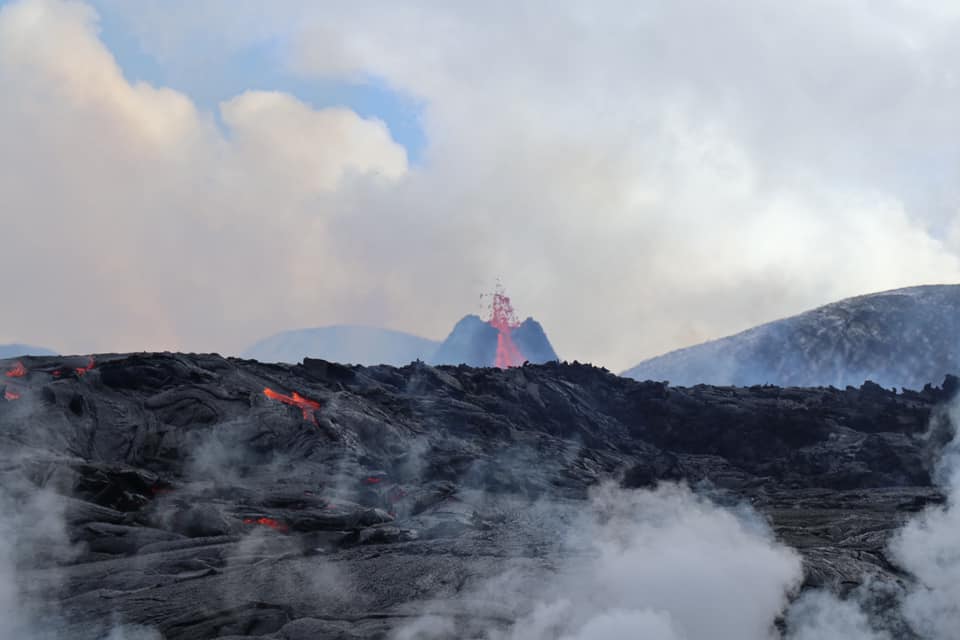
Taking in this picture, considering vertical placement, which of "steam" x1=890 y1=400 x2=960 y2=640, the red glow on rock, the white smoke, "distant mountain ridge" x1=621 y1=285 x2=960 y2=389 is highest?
"distant mountain ridge" x1=621 y1=285 x2=960 y2=389

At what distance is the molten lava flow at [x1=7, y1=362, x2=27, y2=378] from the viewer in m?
45.8

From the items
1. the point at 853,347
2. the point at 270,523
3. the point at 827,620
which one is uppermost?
the point at 853,347

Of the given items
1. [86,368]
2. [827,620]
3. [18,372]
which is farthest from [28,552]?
[827,620]

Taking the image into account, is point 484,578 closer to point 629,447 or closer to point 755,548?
point 755,548

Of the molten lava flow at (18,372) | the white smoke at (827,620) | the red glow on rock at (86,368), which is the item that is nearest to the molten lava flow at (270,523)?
the red glow on rock at (86,368)

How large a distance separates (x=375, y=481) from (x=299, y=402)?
8418mm

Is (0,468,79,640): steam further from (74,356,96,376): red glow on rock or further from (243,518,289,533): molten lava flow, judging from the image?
(74,356,96,376): red glow on rock

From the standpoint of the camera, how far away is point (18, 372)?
152ft

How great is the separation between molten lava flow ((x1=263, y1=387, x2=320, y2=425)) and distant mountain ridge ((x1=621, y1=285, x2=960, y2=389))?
85225 millimetres

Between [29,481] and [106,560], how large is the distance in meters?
6.29

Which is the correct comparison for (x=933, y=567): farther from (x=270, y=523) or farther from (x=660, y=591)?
(x=270, y=523)

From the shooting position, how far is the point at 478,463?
1970 inches

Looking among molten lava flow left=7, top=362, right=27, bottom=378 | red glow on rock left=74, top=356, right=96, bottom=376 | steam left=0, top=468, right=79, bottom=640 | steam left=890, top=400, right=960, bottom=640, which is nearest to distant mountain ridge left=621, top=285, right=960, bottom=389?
steam left=890, top=400, right=960, bottom=640

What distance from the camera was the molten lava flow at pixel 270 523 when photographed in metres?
35.9
